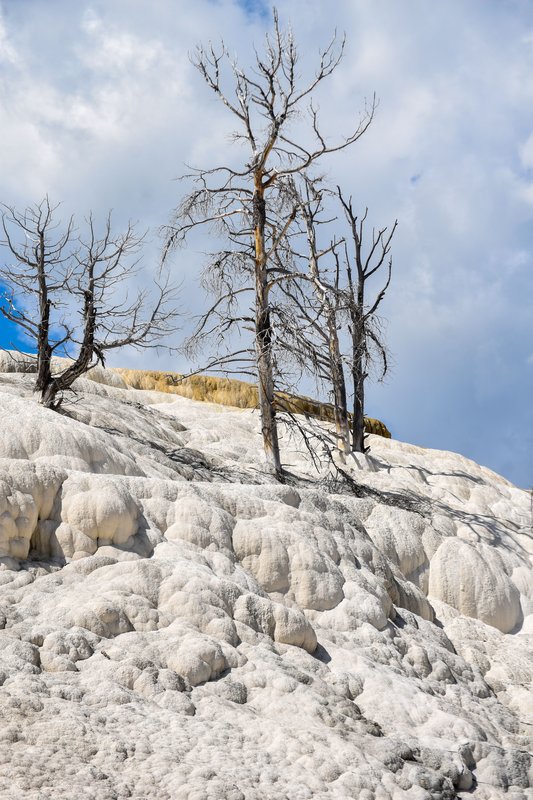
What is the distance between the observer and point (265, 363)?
16.1 m

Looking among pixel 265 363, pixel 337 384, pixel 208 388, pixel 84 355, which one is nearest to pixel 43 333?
pixel 84 355

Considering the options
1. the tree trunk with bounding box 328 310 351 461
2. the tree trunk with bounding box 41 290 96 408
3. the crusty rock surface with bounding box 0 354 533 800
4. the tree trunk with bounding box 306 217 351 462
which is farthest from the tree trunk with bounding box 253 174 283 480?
the tree trunk with bounding box 328 310 351 461

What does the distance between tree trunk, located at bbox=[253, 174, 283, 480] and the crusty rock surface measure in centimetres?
185

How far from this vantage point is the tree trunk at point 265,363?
16.1 meters

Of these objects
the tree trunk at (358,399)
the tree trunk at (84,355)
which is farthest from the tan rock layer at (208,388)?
the tree trunk at (84,355)

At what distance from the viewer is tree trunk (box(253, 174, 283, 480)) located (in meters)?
16.1

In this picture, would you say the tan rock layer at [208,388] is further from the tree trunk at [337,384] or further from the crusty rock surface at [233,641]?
the crusty rock surface at [233,641]

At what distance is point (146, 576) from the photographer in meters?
8.58

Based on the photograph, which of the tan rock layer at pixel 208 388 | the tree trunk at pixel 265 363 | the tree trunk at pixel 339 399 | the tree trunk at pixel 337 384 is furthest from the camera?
the tan rock layer at pixel 208 388

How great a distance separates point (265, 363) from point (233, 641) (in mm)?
8415

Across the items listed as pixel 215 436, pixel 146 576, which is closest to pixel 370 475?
pixel 215 436

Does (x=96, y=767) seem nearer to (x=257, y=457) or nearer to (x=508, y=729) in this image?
(x=508, y=729)

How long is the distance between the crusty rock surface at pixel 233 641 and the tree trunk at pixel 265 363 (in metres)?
1.85

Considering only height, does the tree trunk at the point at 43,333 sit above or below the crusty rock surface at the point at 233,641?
above
